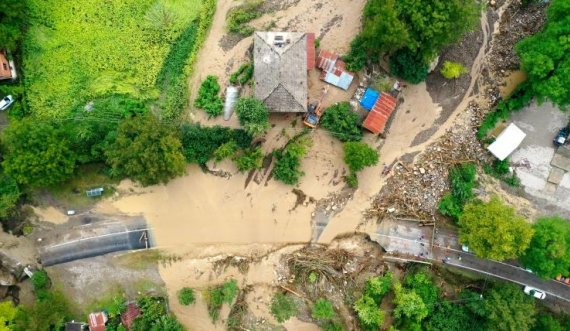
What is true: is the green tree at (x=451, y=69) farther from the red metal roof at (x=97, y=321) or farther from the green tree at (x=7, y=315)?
the green tree at (x=7, y=315)

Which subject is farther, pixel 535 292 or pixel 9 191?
pixel 535 292

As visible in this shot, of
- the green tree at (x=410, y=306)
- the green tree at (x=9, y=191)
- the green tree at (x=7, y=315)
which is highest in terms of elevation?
the green tree at (x=9, y=191)

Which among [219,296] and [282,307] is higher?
[219,296]

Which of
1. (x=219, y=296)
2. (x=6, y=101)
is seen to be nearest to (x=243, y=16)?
(x=6, y=101)

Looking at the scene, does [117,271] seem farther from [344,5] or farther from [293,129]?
[344,5]

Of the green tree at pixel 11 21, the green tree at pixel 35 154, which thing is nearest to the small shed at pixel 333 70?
the green tree at pixel 35 154

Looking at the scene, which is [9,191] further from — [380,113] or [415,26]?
[415,26]
